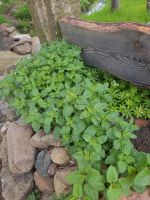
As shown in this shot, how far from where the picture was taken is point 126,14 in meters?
5.64

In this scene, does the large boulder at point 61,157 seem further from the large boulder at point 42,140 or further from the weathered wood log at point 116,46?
the weathered wood log at point 116,46

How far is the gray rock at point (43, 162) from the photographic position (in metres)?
3.41

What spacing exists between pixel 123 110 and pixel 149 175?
2.50ft

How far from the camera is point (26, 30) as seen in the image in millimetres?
7066

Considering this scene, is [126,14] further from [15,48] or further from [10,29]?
[10,29]

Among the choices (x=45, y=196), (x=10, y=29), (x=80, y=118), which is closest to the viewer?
(x=80, y=118)

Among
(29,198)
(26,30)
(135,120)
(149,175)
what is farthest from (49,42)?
(26,30)

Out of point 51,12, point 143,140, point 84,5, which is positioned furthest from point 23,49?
point 143,140

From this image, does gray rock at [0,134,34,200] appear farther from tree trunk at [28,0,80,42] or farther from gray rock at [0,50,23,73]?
gray rock at [0,50,23,73]

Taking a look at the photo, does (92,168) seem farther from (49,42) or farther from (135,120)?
(49,42)

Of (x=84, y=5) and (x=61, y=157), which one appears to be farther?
(x=84, y=5)

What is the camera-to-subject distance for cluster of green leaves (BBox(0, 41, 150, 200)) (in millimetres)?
2729

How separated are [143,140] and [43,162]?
0.93 meters

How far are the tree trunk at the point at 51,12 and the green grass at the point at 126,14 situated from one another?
1.71m
